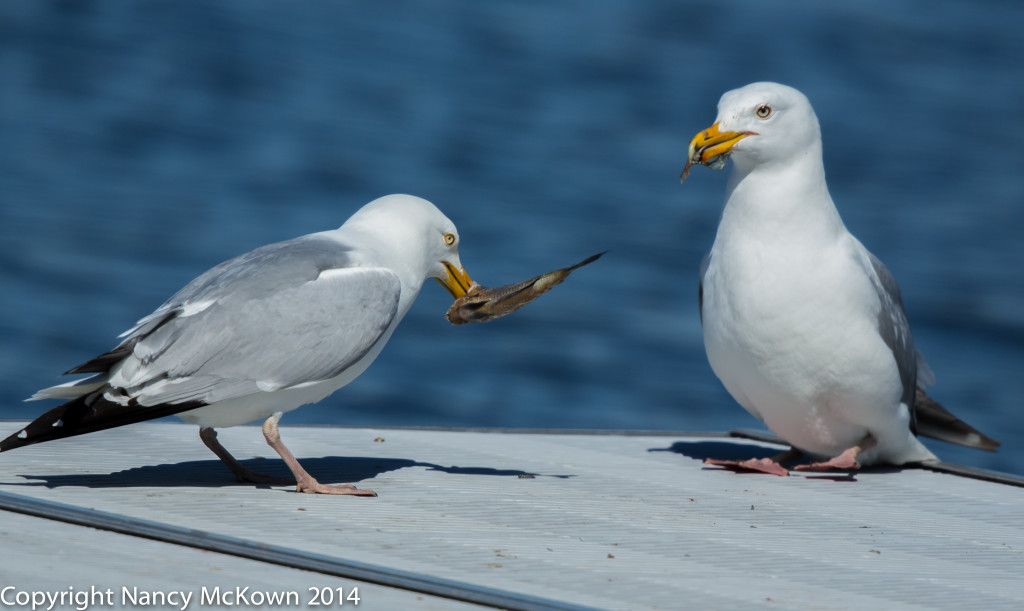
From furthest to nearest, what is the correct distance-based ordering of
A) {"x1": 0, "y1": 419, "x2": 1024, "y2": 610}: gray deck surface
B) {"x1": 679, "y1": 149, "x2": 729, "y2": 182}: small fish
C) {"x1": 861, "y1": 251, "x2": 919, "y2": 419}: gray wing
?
{"x1": 861, "y1": 251, "x2": 919, "y2": 419}: gray wing → {"x1": 679, "y1": 149, "x2": 729, "y2": 182}: small fish → {"x1": 0, "y1": 419, "x2": 1024, "y2": 610}: gray deck surface

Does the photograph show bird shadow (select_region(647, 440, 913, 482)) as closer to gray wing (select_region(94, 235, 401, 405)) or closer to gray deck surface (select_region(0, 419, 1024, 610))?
gray deck surface (select_region(0, 419, 1024, 610))

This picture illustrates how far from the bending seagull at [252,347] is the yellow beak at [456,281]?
0.35 metres

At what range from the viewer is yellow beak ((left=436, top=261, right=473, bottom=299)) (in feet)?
15.3

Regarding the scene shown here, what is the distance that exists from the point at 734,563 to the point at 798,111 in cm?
198

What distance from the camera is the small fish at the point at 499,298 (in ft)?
14.8

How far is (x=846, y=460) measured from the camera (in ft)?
15.7

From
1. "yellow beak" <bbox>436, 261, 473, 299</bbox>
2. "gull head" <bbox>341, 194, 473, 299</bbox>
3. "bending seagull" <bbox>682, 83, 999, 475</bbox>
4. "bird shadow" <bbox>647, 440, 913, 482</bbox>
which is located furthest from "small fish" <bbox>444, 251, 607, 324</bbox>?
"bird shadow" <bbox>647, 440, 913, 482</bbox>

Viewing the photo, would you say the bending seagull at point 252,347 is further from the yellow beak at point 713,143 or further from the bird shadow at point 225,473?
the yellow beak at point 713,143

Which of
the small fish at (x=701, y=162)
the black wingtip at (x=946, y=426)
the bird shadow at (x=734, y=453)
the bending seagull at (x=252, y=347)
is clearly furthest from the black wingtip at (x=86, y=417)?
the black wingtip at (x=946, y=426)

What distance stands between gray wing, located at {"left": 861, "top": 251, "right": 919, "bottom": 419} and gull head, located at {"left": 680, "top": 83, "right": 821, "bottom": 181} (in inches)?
22.2

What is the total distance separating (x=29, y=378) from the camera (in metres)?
14.0

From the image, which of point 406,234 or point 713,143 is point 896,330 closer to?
point 713,143

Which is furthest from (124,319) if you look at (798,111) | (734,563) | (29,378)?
(734,563)

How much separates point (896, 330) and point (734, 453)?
962mm
